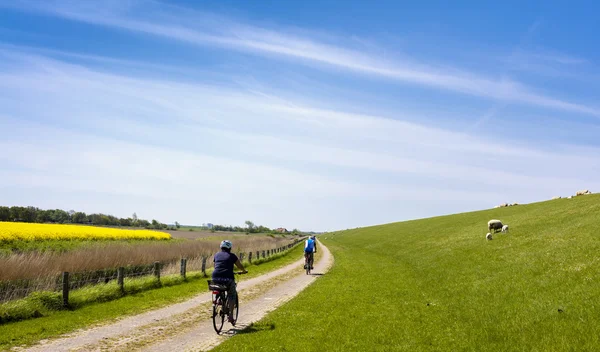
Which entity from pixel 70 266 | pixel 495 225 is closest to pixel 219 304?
pixel 70 266

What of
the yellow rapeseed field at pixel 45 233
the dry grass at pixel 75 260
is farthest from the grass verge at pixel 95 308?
the yellow rapeseed field at pixel 45 233

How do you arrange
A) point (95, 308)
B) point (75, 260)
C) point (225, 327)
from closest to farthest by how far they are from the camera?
1. point (225, 327)
2. point (95, 308)
3. point (75, 260)

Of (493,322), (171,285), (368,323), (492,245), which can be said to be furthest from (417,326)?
(492,245)

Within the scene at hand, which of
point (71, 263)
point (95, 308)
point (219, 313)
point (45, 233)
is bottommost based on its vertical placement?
point (95, 308)

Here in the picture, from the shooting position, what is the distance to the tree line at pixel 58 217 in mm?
99312

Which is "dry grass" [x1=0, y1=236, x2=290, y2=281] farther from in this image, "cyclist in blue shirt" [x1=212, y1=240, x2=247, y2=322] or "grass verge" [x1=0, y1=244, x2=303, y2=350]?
"cyclist in blue shirt" [x1=212, y1=240, x2=247, y2=322]

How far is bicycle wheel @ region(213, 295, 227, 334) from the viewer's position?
558 inches

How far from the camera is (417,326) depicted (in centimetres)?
1544

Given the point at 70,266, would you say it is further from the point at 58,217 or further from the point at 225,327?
the point at 58,217

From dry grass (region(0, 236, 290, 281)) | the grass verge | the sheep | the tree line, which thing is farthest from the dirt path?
the tree line

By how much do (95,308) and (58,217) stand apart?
5054 inches

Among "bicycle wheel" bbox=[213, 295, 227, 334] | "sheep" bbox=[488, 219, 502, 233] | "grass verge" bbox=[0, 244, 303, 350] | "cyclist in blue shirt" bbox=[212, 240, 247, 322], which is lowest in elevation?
"grass verge" bbox=[0, 244, 303, 350]

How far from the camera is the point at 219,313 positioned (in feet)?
47.4

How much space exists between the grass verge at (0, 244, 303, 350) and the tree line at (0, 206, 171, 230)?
87020 mm
